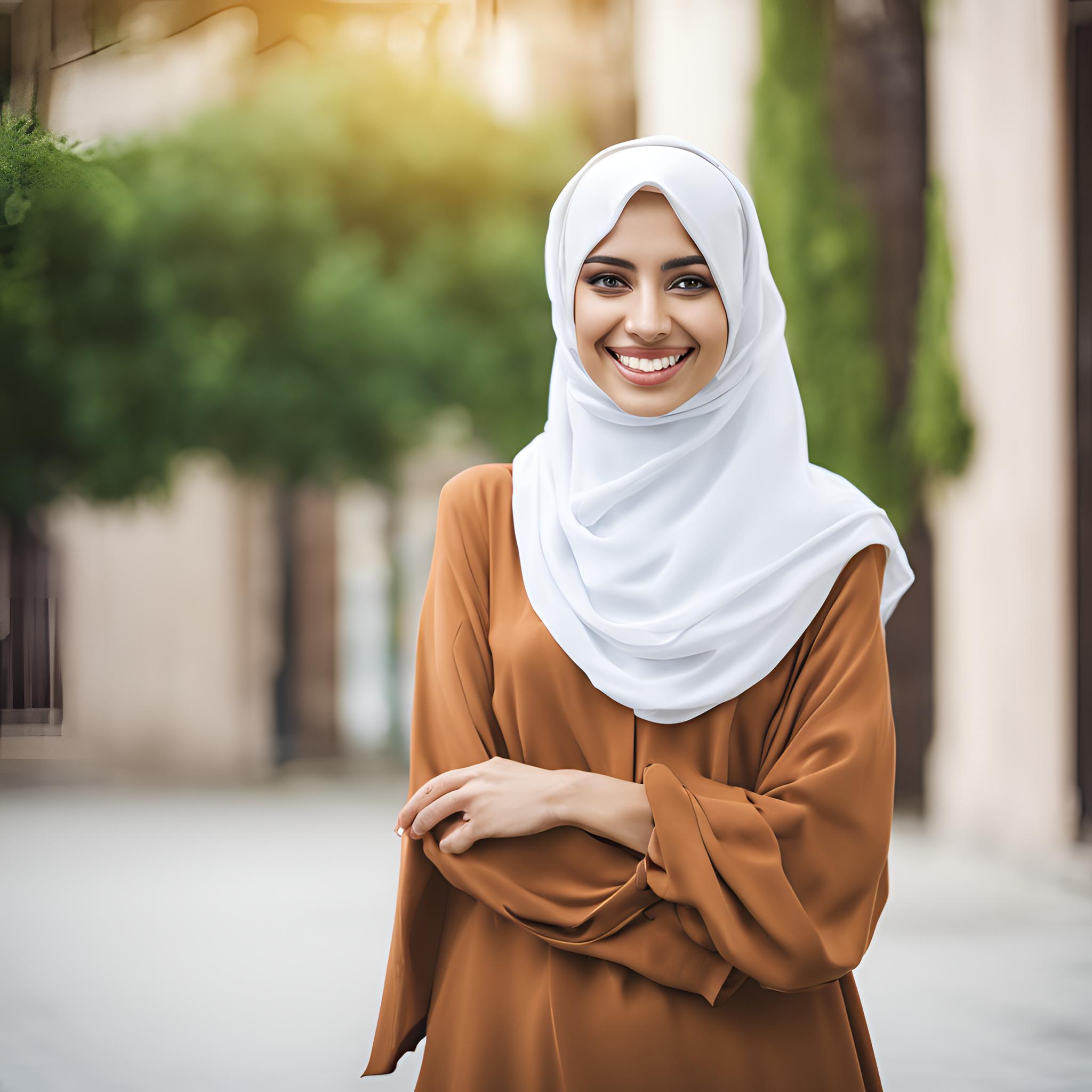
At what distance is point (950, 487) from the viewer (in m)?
5.75

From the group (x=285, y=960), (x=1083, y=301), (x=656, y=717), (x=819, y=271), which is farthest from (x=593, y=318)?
(x=1083, y=301)

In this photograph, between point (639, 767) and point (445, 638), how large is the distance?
0.77ft

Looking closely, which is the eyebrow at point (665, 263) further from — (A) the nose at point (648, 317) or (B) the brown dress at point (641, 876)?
(B) the brown dress at point (641, 876)

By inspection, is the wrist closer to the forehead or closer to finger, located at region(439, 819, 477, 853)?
finger, located at region(439, 819, 477, 853)

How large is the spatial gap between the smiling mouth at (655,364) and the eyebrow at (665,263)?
8 cm

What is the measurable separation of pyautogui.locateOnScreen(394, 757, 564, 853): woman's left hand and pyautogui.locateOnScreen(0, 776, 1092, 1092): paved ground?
2.14 meters

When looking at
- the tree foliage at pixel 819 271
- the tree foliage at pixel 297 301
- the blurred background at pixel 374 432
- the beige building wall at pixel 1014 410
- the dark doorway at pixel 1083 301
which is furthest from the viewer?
the tree foliage at pixel 297 301

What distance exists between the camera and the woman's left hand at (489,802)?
116cm

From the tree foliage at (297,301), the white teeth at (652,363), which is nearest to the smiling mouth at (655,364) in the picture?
the white teeth at (652,363)

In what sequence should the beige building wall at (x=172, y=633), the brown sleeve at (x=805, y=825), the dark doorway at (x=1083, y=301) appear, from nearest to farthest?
the brown sleeve at (x=805, y=825)
the dark doorway at (x=1083, y=301)
the beige building wall at (x=172, y=633)

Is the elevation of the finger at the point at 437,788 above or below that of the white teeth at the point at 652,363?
below

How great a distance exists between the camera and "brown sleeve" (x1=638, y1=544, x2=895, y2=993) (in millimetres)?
1120

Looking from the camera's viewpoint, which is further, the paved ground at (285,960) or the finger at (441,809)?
the paved ground at (285,960)

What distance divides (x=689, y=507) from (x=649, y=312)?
0.67 ft
